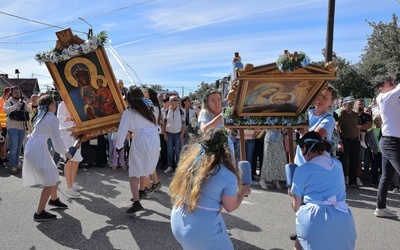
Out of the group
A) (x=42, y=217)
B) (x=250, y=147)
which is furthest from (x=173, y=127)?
(x=42, y=217)

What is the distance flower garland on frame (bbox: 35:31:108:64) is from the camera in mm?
5211

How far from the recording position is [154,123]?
5.74 metres

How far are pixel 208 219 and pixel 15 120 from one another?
25.8 ft

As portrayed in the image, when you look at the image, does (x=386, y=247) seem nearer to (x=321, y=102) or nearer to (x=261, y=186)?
(x=321, y=102)

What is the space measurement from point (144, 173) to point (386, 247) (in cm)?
356

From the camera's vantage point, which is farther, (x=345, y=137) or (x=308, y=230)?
(x=345, y=137)

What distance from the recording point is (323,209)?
304cm

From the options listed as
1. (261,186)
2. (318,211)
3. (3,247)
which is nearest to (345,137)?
(261,186)

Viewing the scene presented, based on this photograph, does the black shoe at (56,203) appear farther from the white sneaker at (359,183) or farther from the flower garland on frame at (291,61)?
the white sneaker at (359,183)

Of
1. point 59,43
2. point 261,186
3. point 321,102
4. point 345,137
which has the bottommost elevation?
point 261,186

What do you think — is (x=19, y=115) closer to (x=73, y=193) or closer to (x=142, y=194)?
(x=73, y=193)

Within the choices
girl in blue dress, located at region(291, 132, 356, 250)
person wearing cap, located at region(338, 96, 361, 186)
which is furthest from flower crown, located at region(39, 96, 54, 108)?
person wearing cap, located at region(338, 96, 361, 186)

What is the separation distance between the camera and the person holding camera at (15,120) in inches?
348

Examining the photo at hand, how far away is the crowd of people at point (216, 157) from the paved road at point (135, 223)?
29 cm
